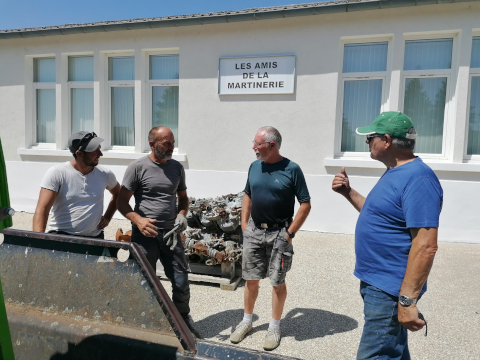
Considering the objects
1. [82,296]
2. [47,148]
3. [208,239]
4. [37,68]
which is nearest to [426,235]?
[82,296]

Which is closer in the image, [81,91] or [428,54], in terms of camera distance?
[428,54]

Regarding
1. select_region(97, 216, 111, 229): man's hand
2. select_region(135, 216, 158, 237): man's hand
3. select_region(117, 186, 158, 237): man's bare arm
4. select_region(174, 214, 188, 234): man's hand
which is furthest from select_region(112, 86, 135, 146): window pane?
select_region(135, 216, 158, 237): man's hand

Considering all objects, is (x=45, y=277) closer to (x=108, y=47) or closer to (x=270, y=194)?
(x=270, y=194)

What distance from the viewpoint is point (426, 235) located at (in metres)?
1.92

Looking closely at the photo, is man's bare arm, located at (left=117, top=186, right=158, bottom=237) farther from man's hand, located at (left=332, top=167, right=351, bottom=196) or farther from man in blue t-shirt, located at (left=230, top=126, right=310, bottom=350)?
man's hand, located at (left=332, top=167, right=351, bottom=196)

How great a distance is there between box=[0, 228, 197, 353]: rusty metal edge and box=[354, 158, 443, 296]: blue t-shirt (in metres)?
1.07

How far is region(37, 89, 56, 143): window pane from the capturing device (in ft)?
30.6

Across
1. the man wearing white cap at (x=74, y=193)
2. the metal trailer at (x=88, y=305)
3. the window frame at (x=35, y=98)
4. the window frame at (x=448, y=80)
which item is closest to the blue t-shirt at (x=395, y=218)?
the metal trailer at (x=88, y=305)

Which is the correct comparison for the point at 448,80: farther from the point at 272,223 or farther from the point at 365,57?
the point at 272,223

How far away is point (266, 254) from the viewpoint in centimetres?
345

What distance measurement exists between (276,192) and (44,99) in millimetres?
8143

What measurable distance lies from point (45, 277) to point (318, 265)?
408 cm

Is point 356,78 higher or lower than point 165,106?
higher

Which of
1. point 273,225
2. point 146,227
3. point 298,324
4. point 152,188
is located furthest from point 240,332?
point 152,188
